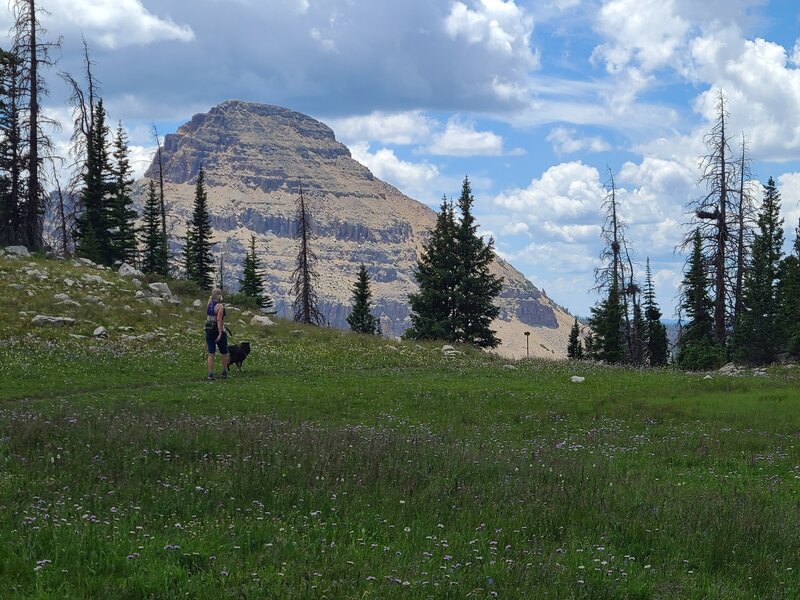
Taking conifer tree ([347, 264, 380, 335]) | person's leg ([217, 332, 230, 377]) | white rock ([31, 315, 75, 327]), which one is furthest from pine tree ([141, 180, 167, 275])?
person's leg ([217, 332, 230, 377])

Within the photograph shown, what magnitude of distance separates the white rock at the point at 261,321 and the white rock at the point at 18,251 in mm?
14208

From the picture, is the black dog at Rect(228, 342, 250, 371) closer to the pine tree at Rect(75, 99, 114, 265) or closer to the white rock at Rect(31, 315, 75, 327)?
the white rock at Rect(31, 315, 75, 327)

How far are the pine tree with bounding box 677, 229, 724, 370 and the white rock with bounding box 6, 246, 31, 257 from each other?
40395 mm

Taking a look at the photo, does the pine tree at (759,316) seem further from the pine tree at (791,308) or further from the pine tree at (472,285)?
the pine tree at (472,285)

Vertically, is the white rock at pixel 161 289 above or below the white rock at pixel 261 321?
above

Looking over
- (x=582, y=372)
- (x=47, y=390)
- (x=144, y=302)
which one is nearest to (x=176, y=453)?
(x=47, y=390)

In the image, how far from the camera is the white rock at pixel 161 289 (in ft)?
129

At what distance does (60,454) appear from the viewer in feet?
33.2

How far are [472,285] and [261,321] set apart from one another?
23.4 m

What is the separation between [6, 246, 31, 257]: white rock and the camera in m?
41.5

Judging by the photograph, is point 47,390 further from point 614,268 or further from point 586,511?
point 614,268

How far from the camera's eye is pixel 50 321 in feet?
97.9

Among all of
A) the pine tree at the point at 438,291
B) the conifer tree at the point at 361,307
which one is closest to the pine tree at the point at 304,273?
the pine tree at the point at 438,291

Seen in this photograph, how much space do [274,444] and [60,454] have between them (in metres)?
3.05
